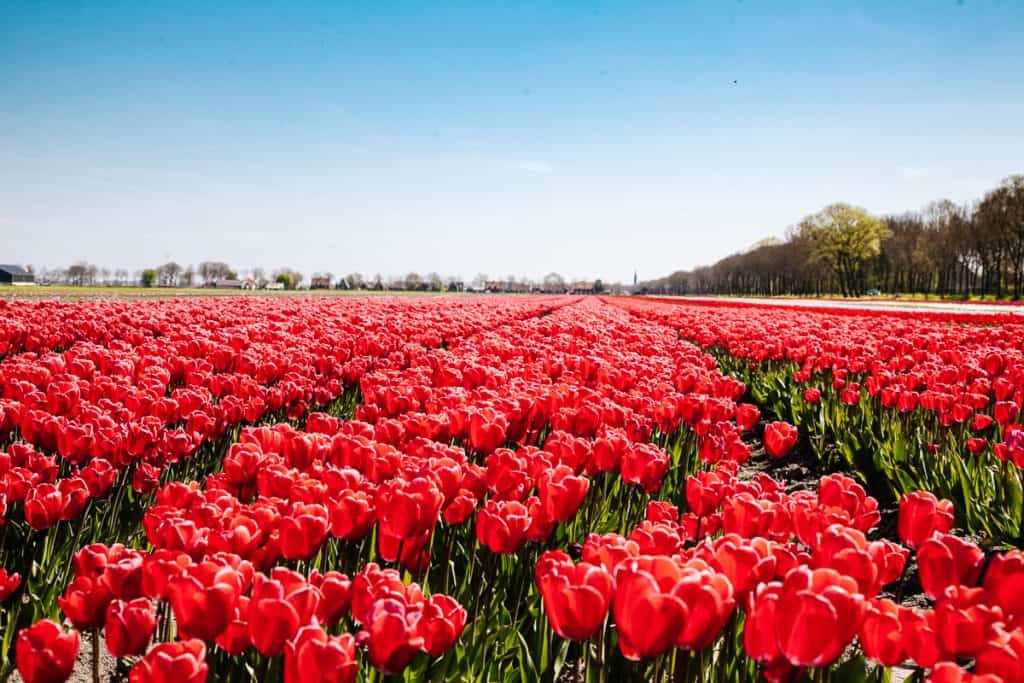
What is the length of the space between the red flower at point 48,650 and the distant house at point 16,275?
14753 centimetres

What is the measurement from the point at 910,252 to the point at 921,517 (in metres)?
94.9

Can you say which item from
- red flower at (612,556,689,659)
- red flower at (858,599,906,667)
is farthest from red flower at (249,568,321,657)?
red flower at (858,599,906,667)

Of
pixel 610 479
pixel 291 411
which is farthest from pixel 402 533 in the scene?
pixel 291 411

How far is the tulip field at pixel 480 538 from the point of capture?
139cm

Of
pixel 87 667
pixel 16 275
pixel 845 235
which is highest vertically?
A: pixel 845 235

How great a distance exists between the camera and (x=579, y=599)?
147 centimetres

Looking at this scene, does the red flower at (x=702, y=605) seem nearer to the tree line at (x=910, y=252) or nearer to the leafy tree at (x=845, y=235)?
the tree line at (x=910, y=252)

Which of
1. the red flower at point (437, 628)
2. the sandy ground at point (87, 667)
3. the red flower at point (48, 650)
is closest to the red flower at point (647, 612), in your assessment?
the red flower at point (437, 628)

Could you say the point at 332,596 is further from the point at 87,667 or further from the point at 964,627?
the point at 87,667

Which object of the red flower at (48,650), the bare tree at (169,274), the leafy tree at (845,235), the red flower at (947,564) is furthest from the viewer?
the bare tree at (169,274)

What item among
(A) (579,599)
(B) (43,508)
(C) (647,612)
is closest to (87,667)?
(B) (43,508)

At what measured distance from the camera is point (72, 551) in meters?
2.80

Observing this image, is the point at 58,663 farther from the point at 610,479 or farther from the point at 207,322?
the point at 207,322

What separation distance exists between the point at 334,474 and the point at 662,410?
7.88ft
